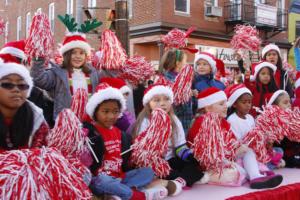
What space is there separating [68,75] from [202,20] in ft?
43.9

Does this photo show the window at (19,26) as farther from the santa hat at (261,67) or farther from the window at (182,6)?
the santa hat at (261,67)

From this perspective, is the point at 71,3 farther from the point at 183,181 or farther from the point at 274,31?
the point at 183,181

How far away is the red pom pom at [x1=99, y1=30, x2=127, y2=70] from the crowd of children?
134 mm

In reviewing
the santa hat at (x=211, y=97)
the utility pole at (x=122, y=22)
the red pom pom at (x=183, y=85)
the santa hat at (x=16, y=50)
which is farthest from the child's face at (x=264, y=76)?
the santa hat at (x=16, y=50)

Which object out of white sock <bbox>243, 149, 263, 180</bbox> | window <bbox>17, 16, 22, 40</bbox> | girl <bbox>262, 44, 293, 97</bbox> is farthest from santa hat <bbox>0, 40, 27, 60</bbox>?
window <bbox>17, 16, 22, 40</bbox>

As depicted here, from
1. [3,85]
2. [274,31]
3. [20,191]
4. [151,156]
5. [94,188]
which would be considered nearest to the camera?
[20,191]

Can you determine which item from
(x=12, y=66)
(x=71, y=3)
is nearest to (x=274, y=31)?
(x=71, y=3)

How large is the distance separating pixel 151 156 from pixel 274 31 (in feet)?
56.1

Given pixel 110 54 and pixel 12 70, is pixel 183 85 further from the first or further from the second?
pixel 12 70

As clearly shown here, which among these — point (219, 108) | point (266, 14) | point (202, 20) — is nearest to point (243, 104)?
point (219, 108)

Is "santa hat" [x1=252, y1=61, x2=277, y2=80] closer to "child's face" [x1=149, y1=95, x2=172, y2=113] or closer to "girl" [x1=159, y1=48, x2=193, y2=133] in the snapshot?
"girl" [x1=159, y1=48, x2=193, y2=133]

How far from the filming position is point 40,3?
23.7 meters

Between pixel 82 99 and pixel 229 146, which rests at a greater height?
pixel 82 99

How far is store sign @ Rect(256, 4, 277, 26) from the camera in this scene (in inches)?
696
